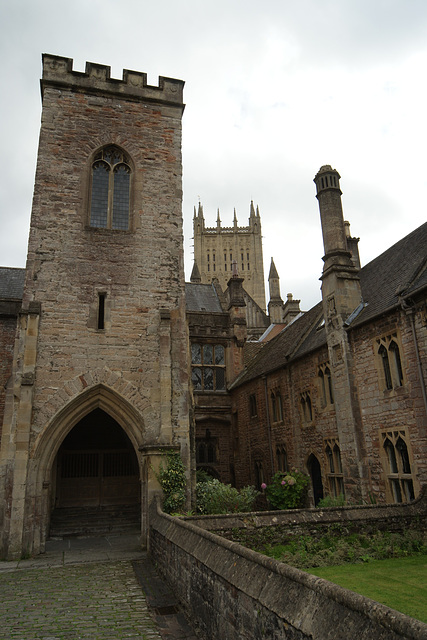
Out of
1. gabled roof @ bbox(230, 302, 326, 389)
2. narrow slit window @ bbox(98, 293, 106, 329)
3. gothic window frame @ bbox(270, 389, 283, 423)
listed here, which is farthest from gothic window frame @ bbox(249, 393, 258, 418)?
narrow slit window @ bbox(98, 293, 106, 329)

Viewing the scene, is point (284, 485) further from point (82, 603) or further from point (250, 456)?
point (82, 603)

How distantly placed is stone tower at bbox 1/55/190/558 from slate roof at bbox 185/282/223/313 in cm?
1252

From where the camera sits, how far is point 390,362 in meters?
12.9

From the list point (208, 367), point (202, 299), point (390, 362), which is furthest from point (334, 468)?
point (202, 299)

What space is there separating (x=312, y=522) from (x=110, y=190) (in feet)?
38.0

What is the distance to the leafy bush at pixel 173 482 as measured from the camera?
11.8 metres

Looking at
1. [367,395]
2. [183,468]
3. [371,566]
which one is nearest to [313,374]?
[367,395]

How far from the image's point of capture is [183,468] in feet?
41.0

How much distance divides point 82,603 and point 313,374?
38.8ft

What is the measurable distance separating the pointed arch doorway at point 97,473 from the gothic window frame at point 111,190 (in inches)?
285

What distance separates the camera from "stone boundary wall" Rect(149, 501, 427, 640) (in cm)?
302

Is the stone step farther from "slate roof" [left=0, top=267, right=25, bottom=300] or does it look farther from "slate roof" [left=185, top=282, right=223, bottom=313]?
"slate roof" [left=185, top=282, right=223, bottom=313]

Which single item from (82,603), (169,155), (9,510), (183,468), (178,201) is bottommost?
(82,603)

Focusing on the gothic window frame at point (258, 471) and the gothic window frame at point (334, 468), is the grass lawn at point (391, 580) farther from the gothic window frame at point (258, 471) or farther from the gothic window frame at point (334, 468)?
the gothic window frame at point (258, 471)
